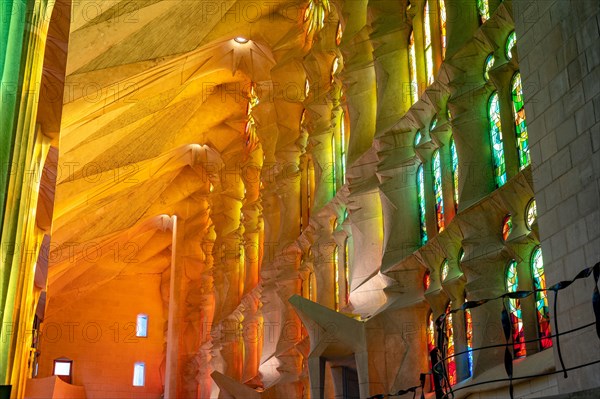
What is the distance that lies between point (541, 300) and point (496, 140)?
335 cm

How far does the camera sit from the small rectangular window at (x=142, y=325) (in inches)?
1742

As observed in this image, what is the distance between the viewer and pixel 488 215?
14477 mm

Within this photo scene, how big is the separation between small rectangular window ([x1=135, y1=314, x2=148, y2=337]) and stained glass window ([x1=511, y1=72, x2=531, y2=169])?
32958mm

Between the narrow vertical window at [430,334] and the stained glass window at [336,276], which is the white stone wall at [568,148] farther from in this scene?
the stained glass window at [336,276]

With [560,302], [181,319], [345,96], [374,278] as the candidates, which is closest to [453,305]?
[374,278]

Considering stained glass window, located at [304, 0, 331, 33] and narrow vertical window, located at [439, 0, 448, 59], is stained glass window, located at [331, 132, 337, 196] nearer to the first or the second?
stained glass window, located at [304, 0, 331, 33]

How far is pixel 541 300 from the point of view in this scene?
13.1m

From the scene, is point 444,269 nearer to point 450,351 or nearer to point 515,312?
point 450,351

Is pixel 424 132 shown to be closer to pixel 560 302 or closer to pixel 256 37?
pixel 560 302

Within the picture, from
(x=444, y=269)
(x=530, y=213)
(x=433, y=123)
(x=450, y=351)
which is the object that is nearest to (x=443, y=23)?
A: (x=433, y=123)

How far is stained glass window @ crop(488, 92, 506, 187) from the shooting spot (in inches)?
586

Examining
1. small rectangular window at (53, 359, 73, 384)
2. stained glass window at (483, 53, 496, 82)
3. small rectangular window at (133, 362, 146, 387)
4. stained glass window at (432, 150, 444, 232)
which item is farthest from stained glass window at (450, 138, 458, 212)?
small rectangular window at (133, 362, 146, 387)

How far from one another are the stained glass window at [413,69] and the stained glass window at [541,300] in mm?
6561

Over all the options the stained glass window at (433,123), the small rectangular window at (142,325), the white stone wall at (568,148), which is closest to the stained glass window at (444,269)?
the stained glass window at (433,123)
